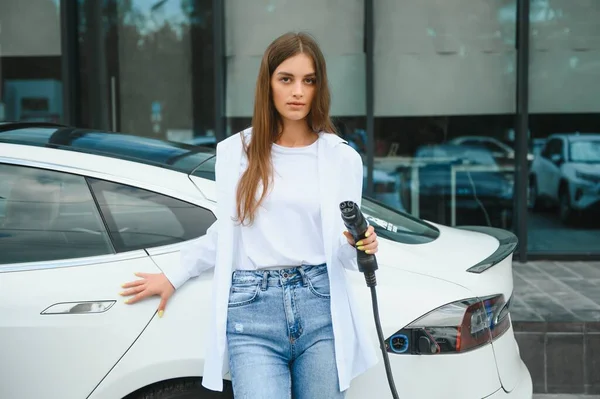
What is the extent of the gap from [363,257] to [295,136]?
458mm

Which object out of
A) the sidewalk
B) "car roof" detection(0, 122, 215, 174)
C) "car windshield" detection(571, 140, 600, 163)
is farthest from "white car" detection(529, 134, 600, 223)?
"car roof" detection(0, 122, 215, 174)

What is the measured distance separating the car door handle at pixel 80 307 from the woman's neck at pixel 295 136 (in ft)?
2.57

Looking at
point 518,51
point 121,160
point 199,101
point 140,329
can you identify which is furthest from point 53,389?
point 518,51

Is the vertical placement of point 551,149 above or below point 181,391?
above

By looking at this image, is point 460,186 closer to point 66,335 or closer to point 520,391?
point 520,391

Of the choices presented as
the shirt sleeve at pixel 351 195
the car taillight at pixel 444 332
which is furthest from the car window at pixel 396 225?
the shirt sleeve at pixel 351 195

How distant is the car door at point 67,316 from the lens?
2.40m

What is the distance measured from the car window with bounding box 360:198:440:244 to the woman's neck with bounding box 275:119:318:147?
2.11 feet

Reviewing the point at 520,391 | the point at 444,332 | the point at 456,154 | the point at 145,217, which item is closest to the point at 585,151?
the point at 456,154

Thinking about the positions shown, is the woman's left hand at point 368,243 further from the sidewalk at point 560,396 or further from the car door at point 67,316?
the sidewalk at point 560,396

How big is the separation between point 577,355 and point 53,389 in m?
3.33

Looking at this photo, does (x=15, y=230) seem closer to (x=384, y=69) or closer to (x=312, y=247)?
(x=312, y=247)

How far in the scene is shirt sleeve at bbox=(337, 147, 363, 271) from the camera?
216cm

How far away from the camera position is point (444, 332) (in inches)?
93.3
